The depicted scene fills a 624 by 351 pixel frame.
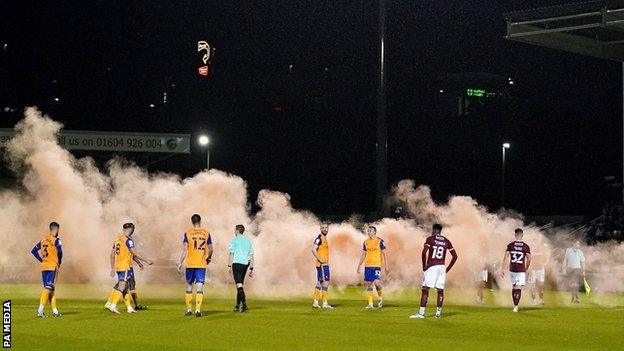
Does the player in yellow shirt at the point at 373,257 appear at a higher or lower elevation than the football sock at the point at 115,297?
higher

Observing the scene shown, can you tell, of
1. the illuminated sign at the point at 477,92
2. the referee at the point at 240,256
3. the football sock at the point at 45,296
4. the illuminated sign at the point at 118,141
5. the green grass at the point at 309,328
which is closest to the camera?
→ the green grass at the point at 309,328

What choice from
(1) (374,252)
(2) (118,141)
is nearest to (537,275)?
(1) (374,252)

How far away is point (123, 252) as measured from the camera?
20.7 m

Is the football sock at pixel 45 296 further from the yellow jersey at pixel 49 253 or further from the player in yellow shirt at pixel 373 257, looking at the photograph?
the player in yellow shirt at pixel 373 257

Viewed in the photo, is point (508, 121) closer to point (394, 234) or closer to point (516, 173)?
point (516, 173)

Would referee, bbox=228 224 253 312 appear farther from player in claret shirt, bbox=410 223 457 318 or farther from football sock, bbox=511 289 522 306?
football sock, bbox=511 289 522 306

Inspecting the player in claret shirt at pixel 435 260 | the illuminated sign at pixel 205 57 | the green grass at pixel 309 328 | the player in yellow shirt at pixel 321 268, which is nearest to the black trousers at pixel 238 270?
the green grass at pixel 309 328

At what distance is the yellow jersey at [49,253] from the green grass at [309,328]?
1039 mm

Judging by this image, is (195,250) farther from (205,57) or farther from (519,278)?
(205,57)

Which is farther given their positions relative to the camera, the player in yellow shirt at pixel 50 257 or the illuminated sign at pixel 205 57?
the illuminated sign at pixel 205 57

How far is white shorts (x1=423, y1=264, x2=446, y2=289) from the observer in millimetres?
20125

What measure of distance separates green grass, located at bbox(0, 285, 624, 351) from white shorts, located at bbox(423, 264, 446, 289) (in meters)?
0.85

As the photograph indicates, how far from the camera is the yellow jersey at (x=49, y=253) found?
19859 mm

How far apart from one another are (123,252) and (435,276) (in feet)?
22.0
